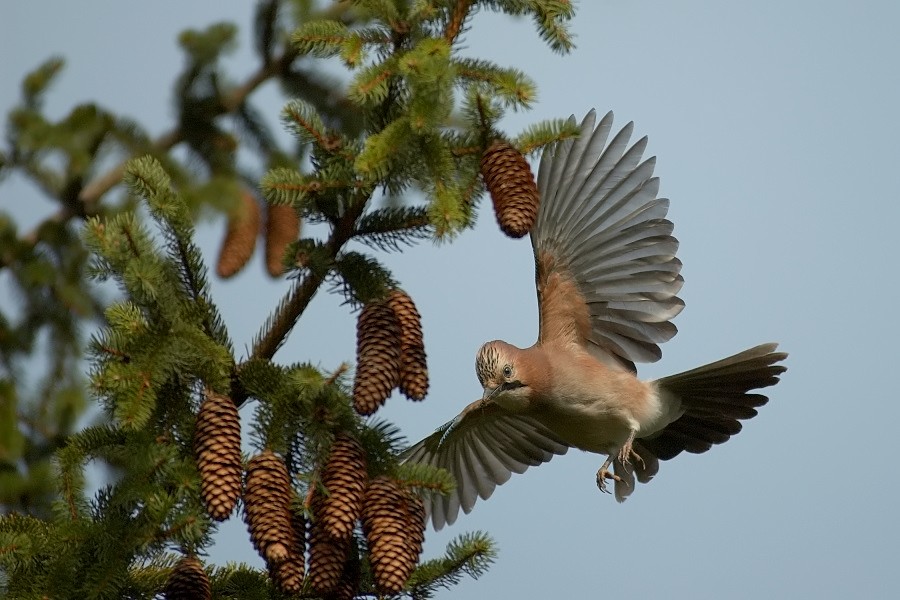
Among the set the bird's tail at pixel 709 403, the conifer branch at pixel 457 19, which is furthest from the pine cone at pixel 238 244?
the bird's tail at pixel 709 403

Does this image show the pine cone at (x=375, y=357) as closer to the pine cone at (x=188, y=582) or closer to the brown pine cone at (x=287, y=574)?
the brown pine cone at (x=287, y=574)

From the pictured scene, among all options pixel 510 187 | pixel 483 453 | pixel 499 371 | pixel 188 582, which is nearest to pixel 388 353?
pixel 510 187

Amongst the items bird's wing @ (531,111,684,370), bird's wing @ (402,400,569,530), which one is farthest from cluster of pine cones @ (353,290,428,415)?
bird's wing @ (402,400,569,530)

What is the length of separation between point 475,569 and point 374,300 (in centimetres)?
87

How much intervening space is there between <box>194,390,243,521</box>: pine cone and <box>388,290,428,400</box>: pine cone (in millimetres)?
505

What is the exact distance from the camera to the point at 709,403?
5.19 metres

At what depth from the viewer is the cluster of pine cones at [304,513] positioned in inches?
120

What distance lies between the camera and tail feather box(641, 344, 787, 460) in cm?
499

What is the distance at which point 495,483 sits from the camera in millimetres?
5383

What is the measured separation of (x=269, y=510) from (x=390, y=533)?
1.11 ft

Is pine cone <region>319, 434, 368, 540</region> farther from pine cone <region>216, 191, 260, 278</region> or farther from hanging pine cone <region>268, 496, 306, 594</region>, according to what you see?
pine cone <region>216, 191, 260, 278</region>

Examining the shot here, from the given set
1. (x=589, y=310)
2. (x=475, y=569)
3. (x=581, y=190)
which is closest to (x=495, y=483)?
(x=589, y=310)

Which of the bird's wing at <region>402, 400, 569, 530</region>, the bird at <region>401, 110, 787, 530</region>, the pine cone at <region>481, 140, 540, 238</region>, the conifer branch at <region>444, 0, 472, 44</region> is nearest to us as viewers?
the pine cone at <region>481, 140, 540, 238</region>

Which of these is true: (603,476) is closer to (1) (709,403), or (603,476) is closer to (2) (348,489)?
(1) (709,403)
